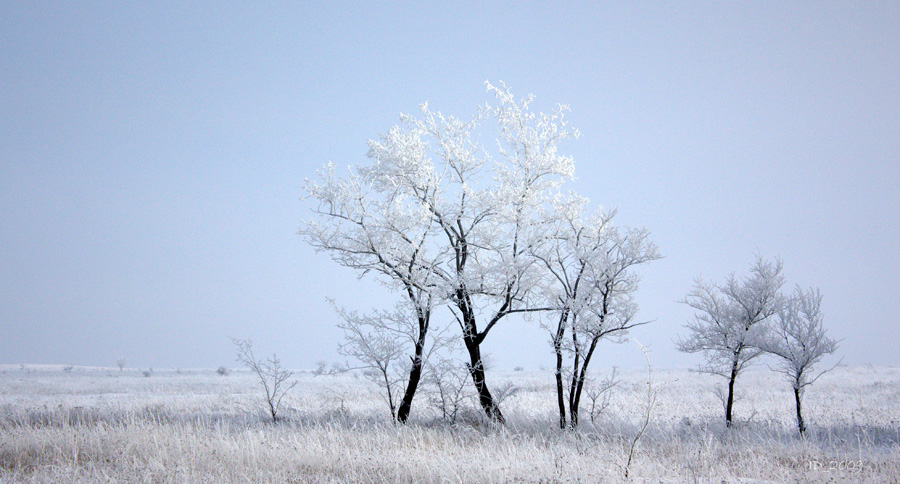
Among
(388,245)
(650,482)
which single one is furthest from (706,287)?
(650,482)

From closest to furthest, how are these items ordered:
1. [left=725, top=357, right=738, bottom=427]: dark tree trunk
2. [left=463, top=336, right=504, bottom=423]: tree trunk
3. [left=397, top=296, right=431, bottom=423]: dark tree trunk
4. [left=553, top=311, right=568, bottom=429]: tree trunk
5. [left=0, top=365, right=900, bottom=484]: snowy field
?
[left=0, top=365, right=900, bottom=484]: snowy field, [left=553, top=311, right=568, bottom=429]: tree trunk, [left=463, top=336, right=504, bottom=423]: tree trunk, [left=397, top=296, right=431, bottom=423]: dark tree trunk, [left=725, top=357, right=738, bottom=427]: dark tree trunk

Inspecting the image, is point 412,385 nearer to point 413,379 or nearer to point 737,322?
point 413,379

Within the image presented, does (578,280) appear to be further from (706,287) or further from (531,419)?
(706,287)

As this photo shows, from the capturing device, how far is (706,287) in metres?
17.5

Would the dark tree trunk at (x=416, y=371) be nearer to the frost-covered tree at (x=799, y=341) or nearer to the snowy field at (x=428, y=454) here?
the snowy field at (x=428, y=454)

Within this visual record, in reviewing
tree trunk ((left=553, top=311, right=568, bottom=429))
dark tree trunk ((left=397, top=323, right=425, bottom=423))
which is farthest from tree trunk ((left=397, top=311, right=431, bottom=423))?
tree trunk ((left=553, top=311, right=568, bottom=429))

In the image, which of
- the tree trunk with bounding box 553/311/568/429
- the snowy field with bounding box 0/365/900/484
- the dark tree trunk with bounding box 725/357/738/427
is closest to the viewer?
the snowy field with bounding box 0/365/900/484

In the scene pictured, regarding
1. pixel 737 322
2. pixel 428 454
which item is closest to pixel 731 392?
pixel 737 322

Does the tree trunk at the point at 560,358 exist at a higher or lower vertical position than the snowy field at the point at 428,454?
higher

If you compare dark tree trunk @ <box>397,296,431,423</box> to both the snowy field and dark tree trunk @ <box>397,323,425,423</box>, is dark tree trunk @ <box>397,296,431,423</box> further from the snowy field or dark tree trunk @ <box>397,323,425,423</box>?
the snowy field

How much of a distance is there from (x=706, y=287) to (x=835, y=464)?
9030 mm

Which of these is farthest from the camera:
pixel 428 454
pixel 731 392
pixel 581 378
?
pixel 731 392


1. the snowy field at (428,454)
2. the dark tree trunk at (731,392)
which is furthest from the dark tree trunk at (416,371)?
the dark tree trunk at (731,392)

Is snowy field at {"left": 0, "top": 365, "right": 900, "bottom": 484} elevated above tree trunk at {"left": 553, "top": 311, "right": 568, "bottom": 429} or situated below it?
below
